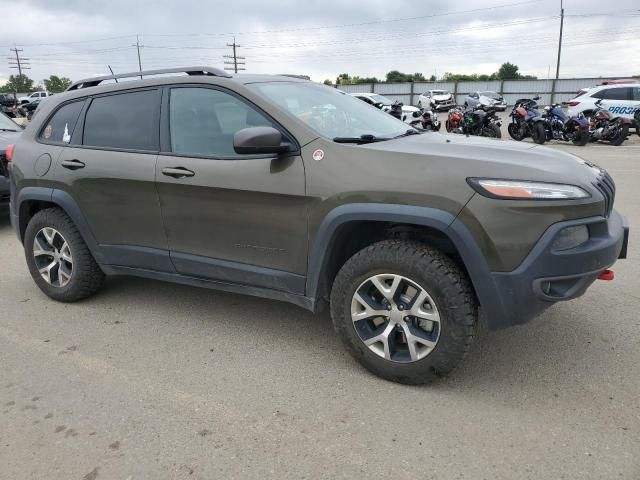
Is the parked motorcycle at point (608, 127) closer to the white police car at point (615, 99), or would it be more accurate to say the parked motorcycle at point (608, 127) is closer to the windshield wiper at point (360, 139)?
the white police car at point (615, 99)

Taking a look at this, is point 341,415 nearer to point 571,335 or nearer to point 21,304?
point 571,335

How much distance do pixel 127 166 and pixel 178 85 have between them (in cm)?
65

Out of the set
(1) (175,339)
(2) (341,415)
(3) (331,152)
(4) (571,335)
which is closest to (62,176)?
(1) (175,339)

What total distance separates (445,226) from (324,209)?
0.67m

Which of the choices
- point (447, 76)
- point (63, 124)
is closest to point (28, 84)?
point (447, 76)

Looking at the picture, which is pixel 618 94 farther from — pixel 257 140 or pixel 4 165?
pixel 257 140

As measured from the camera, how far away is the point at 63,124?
4.11 metres

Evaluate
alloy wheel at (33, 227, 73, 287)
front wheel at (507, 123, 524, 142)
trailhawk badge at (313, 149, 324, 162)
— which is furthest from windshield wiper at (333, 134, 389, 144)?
front wheel at (507, 123, 524, 142)

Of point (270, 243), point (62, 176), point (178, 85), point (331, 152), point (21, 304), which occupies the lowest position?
point (21, 304)

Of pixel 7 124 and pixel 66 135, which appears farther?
pixel 7 124

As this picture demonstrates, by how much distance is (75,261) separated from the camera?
13.3ft

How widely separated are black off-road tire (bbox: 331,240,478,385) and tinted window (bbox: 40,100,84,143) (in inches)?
99.3

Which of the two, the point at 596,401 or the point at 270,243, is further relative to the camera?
the point at 270,243

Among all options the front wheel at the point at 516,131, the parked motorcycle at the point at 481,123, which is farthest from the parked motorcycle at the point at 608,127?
the parked motorcycle at the point at 481,123
